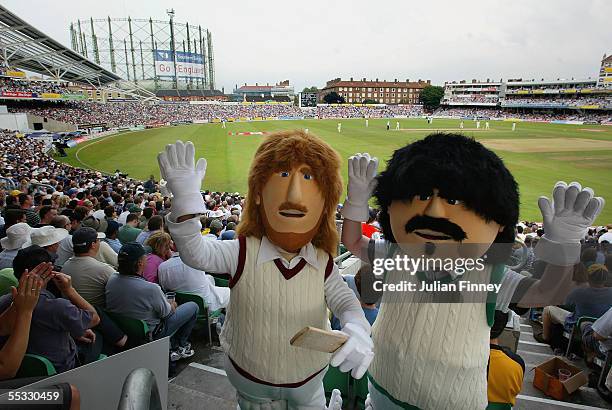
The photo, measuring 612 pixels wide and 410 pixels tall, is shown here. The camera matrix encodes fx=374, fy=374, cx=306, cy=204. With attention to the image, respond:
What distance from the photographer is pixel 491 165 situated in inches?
74.4

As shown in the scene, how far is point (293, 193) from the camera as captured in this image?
198 cm

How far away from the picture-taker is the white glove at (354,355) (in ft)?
5.41

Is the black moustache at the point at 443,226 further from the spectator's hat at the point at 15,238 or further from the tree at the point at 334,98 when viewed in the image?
the tree at the point at 334,98

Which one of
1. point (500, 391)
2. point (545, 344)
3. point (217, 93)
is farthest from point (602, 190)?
point (217, 93)

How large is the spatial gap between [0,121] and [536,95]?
282ft

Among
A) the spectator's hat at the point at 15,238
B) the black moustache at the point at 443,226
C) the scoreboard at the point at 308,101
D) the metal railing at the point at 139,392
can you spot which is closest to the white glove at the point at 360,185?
the black moustache at the point at 443,226

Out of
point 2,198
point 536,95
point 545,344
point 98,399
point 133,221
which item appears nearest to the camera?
point 98,399

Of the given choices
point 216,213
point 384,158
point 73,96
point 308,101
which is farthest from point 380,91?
point 216,213

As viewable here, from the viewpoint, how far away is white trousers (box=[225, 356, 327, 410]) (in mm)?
2053

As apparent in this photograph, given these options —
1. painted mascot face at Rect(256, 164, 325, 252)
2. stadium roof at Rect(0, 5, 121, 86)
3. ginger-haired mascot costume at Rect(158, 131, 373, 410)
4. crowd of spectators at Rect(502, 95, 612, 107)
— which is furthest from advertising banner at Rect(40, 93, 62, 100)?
crowd of spectators at Rect(502, 95, 612, 107)

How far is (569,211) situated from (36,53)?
53.7m

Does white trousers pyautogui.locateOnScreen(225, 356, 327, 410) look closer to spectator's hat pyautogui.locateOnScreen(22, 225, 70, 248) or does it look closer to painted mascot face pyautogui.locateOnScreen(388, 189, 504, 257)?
painted mascot face pyautogui.locateOnScreen(388, 189, 504, 257)

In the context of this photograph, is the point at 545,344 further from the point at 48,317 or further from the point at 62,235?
the point at 62,235

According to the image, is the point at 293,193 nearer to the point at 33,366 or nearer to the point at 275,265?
the point at 275,265
